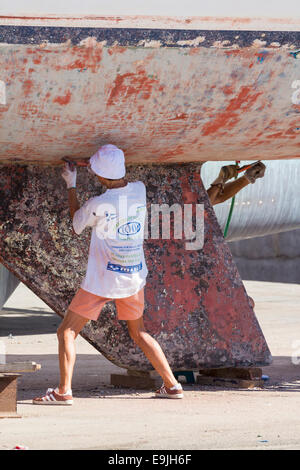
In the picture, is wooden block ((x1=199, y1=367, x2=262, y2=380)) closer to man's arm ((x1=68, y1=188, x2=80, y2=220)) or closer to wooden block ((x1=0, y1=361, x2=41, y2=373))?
man's arm ((x1=68, y1=188, x2=80, y2=220))

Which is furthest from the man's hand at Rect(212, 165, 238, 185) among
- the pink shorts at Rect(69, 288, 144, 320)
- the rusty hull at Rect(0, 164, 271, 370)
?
the pink shorts at Rect(69, 288, 144, 320)

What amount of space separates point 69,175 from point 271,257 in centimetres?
1210

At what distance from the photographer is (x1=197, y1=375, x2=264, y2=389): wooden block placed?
5910 mm

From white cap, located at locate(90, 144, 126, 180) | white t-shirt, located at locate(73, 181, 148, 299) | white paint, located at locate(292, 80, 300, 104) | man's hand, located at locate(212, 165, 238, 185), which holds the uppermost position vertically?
man's hand, located at locate(212, 165, 238, 185)

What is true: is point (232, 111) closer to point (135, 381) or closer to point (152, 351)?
point (152, 351)

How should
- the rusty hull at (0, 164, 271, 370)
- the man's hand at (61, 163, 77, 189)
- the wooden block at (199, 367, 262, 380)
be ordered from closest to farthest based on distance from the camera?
1. the man's hand at (61, 163, 77, 189)
2. the rusty hull at (0, 164, 271, 370)
3. the wooden block at (199, 367, 262, 380)

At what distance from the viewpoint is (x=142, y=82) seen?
15.6 feet

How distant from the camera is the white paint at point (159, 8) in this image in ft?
14.8

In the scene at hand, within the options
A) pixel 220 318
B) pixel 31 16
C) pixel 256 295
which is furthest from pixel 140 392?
pixel 256 295

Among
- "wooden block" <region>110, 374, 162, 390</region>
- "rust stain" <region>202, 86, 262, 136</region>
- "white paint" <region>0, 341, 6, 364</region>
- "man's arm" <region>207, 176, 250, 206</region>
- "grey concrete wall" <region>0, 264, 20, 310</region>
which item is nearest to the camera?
"rust stain" <region>202, 86, 262, 136</region>

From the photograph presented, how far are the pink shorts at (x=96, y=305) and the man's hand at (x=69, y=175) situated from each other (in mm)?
622

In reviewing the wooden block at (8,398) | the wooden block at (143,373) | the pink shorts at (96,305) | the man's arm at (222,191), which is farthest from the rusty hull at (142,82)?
the wooden block at (143,373)

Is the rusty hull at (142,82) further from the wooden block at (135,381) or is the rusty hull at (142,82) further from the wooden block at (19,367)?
the wooden block at (135,381)

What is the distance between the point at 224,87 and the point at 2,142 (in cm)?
123
